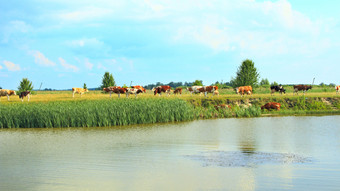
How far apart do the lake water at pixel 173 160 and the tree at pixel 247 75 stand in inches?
1688

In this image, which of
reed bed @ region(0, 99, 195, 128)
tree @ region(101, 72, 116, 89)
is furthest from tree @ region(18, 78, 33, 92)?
reed bed @ region(0, 99, 195, 128)

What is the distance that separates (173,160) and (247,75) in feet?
180

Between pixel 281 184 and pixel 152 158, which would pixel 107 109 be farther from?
pixel 281 184

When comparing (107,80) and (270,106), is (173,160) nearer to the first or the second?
(270,106)

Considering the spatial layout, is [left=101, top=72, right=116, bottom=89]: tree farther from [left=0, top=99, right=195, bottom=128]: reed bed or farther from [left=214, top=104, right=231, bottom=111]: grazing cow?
[left=0, top=99, right=195, bottom=128]: reed bed

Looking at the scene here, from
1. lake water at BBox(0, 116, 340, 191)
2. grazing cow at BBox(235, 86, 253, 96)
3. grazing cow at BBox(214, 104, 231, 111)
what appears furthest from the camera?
grazing cow at BBox(235, 86, 253, 96)

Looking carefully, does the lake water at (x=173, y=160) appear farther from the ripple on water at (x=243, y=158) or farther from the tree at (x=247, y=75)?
the tree at (x=247, y=75)

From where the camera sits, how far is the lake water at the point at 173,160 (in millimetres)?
11492

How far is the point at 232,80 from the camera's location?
7144 cm

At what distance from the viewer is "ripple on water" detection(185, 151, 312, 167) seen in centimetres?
1430

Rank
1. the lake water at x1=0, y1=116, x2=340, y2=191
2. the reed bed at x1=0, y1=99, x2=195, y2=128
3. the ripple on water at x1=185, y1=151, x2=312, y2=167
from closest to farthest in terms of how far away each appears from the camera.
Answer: the lake water at x1=0, y1=116, x2=340, y2=191 → the ripple on water at x1=185, y1=151, x2=312, y2=167 → the reed bed at x1=0, y1=99, x2=195, y2=128

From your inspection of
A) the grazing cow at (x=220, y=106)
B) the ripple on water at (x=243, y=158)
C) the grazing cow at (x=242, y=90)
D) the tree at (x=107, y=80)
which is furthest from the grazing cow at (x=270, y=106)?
the tree at (x=107, y=80)

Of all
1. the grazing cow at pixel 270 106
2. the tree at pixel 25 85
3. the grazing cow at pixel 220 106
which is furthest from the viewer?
the tree at pixel 25 85

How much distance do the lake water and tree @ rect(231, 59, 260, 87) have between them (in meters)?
42.9
